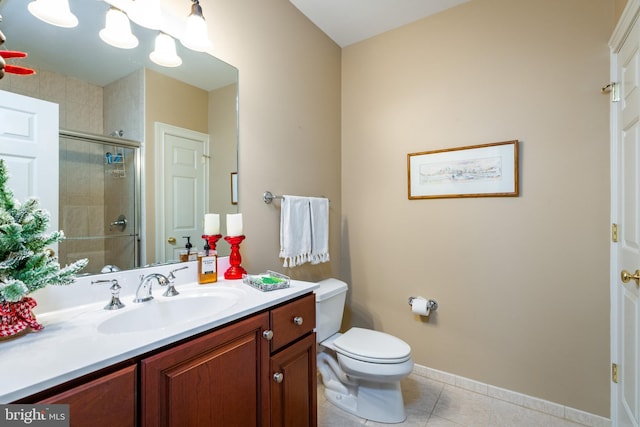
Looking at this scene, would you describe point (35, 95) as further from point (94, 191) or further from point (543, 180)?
point (543, 180)

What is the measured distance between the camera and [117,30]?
3.87ft

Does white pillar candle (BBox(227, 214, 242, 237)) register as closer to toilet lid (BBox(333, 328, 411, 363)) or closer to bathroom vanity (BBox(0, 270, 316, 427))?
bathroom vanity (BBox(0, 270, 316, 427))

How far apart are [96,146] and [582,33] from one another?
2.44 meters

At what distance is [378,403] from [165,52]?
2.10 metres

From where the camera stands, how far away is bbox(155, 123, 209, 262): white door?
1335 mm

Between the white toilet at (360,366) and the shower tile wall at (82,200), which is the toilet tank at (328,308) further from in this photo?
the shower tile wall at (82,200)

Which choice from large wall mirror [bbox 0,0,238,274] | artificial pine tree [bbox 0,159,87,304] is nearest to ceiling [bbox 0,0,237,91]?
large wall mirror [bbox 0,0,238,274]

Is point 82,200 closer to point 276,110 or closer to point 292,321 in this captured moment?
point 292,321

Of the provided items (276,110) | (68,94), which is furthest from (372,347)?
(68,94)

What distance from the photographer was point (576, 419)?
1.65 metres

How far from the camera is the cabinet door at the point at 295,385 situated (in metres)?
1.13

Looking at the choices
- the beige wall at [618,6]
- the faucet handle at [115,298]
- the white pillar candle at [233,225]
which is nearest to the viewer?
the faucet handle at [115,298]

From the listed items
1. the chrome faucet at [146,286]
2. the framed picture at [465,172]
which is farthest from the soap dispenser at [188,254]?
the framed picture at [465,172]

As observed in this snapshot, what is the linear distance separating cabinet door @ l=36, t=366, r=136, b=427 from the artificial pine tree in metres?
0.30
